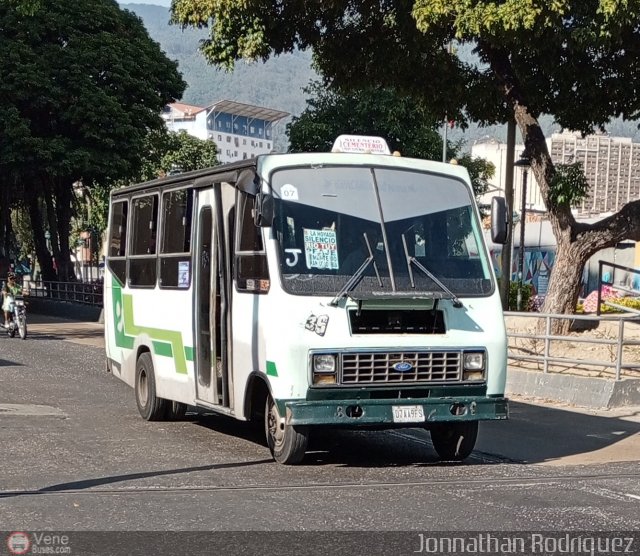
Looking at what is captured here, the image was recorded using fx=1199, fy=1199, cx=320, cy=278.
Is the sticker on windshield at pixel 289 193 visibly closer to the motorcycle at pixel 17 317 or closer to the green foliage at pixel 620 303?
the green foliage at pixel 620 303

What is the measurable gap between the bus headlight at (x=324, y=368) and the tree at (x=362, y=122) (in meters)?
39.6

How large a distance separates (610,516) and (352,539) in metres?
1.99

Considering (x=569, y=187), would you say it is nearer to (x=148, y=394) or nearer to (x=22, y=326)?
(x=148, y=394)

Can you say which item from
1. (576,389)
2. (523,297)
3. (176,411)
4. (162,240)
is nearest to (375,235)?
(162,240)

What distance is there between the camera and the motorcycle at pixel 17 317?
2955 cm

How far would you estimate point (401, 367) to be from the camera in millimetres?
10922

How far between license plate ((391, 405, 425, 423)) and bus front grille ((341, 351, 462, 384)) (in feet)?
0.78

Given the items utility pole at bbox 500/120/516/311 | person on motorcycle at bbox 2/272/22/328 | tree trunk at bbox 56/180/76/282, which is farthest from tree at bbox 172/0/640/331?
tree trunk at bbox 56/180/76/282

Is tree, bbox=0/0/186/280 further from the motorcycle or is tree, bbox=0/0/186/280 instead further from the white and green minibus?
the white and green minibus

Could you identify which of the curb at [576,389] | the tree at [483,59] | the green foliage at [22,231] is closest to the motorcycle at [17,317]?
the tree at [483,59]

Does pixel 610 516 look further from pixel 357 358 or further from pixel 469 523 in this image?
pixel 357 358

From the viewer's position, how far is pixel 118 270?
16172mm

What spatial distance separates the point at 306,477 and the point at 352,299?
1.64 m

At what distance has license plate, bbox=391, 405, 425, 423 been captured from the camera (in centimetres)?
1084
